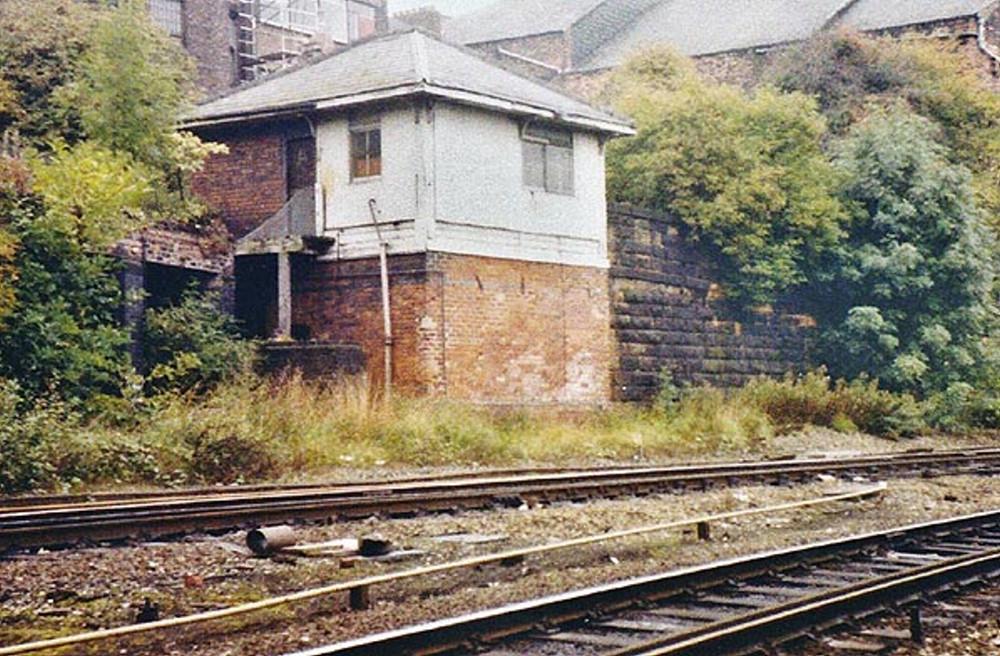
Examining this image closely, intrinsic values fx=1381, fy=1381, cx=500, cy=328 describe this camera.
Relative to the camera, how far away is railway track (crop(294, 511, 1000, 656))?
665 cm

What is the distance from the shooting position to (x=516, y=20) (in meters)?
53.3

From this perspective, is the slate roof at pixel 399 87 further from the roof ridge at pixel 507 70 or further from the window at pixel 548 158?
the window at pixel 548 158

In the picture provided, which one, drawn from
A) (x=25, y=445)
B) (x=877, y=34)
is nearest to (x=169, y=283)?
(x=25, y=445)

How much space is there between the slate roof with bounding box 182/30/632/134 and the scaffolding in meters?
14.4

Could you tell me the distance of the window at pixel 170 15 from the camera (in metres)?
38.2

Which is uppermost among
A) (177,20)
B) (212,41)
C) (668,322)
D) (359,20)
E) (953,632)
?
(359,20)

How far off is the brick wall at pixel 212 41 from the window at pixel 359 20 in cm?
738

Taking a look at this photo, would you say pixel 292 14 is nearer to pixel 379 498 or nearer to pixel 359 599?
pixel 379 498

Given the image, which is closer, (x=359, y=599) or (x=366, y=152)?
(x=359, y=599)

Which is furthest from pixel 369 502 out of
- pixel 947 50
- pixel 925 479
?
pixel 947 50

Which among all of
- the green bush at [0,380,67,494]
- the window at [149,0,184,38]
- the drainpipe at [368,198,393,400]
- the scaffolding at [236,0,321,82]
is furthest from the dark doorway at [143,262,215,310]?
the scaffolding at [236,0,321,82]

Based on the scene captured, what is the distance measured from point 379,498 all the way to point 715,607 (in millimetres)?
5487

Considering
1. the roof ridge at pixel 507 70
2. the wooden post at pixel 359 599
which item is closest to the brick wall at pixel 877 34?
the roof ridge at pixel 507 70

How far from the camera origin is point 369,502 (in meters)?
12.5
